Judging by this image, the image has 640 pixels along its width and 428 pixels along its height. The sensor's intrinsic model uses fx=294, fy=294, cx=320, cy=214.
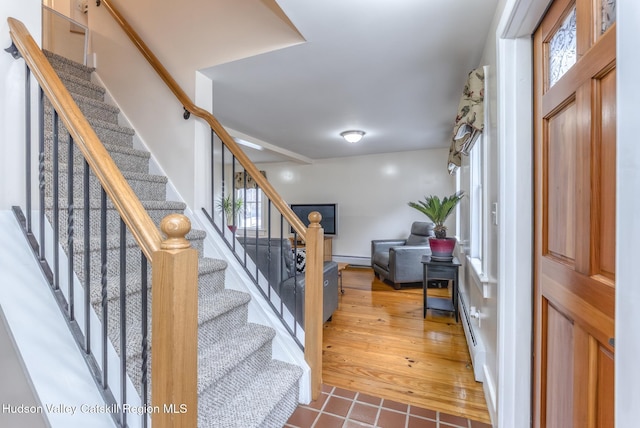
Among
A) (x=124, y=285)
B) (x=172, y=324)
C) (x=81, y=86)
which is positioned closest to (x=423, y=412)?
(x=172, y=324)

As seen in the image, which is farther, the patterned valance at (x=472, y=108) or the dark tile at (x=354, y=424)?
the patterned valance at (x=472, y=108)

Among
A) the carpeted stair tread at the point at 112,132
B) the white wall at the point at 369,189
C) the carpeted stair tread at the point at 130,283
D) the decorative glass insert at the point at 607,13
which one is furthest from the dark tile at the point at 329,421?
the white wall at the point at 369,189

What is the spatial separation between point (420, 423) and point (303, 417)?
0.62 m

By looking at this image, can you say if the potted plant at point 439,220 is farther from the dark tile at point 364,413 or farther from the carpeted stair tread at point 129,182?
the carpeted stair tread at point 129,182

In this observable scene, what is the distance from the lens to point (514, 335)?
4.10 feet

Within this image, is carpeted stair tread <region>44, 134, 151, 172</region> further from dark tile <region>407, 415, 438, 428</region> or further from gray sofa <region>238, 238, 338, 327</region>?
dark tile <region>407, 415, 438, 428</region>

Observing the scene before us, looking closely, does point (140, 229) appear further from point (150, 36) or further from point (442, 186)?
point (442, 186)

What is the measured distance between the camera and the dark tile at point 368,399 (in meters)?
1.72

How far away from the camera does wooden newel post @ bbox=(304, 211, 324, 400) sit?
1704 mm

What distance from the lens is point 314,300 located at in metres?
1.71

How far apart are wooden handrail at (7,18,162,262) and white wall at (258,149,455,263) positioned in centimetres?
502

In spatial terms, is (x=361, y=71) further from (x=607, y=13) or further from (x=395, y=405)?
(x=395, y=405)
